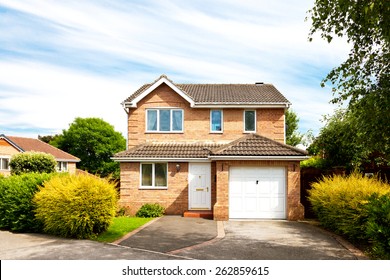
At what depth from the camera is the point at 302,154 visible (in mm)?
18281

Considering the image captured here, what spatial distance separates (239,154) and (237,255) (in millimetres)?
8164

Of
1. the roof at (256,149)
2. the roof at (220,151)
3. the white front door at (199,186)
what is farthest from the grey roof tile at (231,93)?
the white front door at (199,186)

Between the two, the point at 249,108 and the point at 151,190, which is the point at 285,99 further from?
the point at 151,190

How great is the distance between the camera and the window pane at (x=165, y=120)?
2330cm

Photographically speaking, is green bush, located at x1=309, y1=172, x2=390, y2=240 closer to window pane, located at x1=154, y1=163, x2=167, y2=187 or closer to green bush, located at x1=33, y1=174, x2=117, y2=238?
window pane, located at x1=154, y1=163, x2=167, y2=187

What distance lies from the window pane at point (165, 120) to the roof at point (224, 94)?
1621 mm

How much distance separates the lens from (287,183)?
18.4 meters

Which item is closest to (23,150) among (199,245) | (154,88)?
(154,88)

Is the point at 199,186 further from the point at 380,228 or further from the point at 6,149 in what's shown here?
the point at 6,149

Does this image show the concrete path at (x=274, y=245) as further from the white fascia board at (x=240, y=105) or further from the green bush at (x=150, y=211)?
the white fascia board at (x=240, y=105)

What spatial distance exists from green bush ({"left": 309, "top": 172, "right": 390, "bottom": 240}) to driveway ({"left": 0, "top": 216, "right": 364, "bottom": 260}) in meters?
0.54

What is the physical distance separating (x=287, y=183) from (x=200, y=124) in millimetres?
7329

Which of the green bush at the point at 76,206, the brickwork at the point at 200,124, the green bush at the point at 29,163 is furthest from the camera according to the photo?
the green bush at the point at 29,163

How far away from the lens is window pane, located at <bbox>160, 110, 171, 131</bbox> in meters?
23.3
